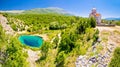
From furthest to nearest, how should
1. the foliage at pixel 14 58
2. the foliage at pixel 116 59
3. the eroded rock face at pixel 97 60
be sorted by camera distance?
the eroded rock face at pixel 97 60, the foliage at pixel 14 58, the foliage at pixel 116 59

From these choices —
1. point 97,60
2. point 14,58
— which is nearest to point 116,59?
point 97,60

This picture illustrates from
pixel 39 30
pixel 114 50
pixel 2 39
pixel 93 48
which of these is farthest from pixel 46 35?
pixel 114 50

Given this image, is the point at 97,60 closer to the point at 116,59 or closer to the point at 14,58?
the point at 116,59

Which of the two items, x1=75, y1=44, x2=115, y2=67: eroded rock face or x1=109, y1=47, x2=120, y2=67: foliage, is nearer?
x1=109, y1=47, x2=120, y2=67: foliage

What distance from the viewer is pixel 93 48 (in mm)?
55688

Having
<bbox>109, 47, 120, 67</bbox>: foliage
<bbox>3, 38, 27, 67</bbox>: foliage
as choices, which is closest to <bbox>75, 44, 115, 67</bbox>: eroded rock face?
<bbox>109, 47, 120, 67</bbox>: foliage

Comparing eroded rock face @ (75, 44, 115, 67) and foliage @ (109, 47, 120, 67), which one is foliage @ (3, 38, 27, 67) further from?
foliage @ (109, 47, 120, 67)

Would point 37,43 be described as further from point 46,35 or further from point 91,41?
point 91,41

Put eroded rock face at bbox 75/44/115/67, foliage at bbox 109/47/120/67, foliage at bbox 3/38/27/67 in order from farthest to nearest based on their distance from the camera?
eroded rock face at bbox 75/44/115/67 < foliage at bbox 3/38/27/67 < foliage at bbox 109/47/120/67

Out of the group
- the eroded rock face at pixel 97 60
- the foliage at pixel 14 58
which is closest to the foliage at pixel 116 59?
the eroded rock face at pixel 97 60

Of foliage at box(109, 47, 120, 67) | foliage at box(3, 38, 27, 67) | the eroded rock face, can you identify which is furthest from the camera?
the eroded rock face

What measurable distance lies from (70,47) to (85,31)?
11.0 meters

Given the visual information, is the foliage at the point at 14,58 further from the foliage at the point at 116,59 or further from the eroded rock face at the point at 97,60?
the foliage at the point at 116,59

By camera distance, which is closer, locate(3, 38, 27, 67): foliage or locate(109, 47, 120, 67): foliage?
locate(109, 47, 120, 67): foliage
